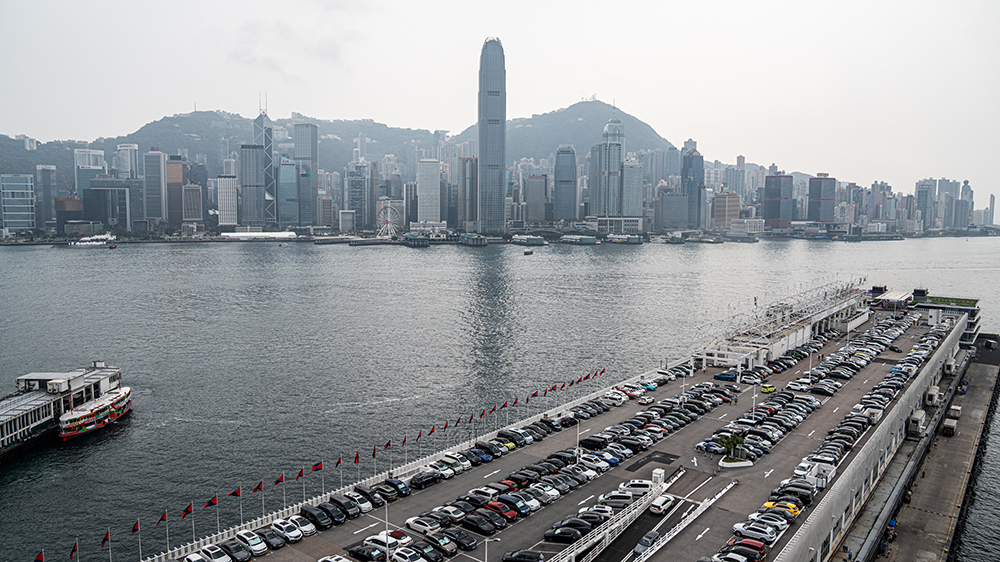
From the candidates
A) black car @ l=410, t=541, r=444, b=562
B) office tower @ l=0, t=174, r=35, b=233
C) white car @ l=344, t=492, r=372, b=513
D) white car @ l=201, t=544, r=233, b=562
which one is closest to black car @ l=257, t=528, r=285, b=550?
white car @ l=201, t=544, r=233, b=562

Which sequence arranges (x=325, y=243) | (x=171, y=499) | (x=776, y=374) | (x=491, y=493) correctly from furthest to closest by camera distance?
1. (x=325, y=243)
2. (x=776, y=374)
3. (x=171, y=499)
4. (x=491, y=493)

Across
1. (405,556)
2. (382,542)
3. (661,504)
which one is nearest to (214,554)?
(382,542)

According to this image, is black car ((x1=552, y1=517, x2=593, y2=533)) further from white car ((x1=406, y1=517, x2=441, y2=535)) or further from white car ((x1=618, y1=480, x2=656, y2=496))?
white car ((x1=406, y1=517, x2=441, y2=535))

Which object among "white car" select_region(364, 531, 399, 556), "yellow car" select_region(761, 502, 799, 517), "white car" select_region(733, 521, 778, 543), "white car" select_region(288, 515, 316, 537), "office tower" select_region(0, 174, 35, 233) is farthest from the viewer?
"office tower" select_region(0, 174, 35, 233)

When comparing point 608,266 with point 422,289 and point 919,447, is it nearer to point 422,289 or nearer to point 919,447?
point 422,289

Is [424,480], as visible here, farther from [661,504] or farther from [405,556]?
[661,504]

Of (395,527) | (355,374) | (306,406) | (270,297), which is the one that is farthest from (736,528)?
(270,297)
